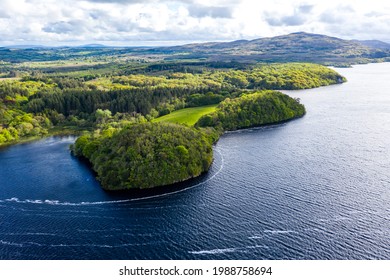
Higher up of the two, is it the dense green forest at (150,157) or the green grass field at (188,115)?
the dense green forest at (150,157)

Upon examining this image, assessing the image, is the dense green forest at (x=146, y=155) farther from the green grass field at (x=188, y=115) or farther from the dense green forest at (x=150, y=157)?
the green grass field at (x=188, y=115)

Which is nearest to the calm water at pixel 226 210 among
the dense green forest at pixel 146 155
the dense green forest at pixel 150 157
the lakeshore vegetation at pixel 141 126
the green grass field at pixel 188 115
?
the dense green forest at pixel 146 155

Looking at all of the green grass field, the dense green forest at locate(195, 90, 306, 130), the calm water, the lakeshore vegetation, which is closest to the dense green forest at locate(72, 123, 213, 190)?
the lakeshore vegetation

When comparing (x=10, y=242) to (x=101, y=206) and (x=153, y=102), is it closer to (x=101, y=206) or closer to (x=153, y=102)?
(x=101, y=206)

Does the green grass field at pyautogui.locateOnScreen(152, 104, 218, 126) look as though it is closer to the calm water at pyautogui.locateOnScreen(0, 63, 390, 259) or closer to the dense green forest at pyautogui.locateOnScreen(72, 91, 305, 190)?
the calm water at pyautogui.locateOnScreen(0, 63, 390, 259)

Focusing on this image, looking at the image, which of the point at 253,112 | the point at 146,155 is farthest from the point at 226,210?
the point at 253,112

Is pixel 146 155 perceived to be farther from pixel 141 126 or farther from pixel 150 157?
pixel 141 126
